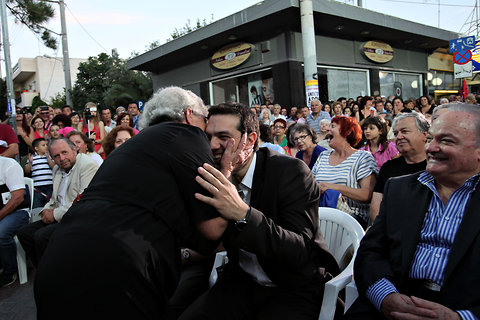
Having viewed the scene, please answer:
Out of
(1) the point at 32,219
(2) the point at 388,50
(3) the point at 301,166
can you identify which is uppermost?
(2) the point at 388,50

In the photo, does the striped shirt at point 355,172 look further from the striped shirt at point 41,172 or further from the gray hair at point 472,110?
the striped shirt at point 41,172

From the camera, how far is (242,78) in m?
15.5

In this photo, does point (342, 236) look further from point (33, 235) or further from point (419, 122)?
point (33, 235)

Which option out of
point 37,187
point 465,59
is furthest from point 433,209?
point 465,59

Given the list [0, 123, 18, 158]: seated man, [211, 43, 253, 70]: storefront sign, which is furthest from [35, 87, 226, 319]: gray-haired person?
[211, 43, 253, 70]: storefront sign

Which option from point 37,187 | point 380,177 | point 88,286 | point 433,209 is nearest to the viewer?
point 88,286

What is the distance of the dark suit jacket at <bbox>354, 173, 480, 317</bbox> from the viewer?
1662 millimetres

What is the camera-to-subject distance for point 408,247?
1.88 metres

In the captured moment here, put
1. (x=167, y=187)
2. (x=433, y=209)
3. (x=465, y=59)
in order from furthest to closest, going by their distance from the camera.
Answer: (x=465, y=59) < (x=433, y=209) < (x=167, y=187)

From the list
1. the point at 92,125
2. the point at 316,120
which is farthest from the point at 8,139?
the point at 316,120

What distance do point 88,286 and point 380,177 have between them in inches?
104

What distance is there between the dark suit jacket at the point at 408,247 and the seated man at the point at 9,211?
12.4ft

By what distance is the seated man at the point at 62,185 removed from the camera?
12.8ft

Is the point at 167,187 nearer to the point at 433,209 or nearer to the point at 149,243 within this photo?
the point at 149,243
